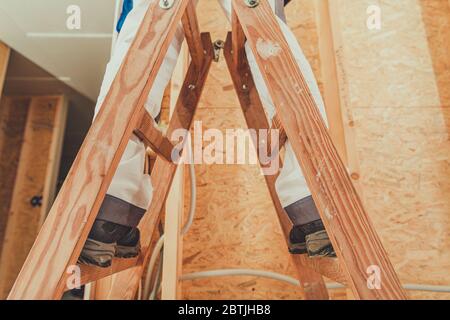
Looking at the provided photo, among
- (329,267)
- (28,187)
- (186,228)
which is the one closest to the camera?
(329,267)

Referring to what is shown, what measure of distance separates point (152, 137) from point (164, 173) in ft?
0.57

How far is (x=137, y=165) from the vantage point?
550mm

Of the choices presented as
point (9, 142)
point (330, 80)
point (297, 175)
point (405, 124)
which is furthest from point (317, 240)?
point (9, 142)

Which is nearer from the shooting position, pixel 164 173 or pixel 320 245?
pixel 320 245

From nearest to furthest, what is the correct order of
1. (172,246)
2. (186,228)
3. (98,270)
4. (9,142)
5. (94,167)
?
(94,167), (98,270), (172,246), (186,228), (9,142)

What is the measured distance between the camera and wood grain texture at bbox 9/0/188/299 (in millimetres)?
358

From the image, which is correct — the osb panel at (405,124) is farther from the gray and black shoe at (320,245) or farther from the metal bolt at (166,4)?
the metal bolt at (166,4)

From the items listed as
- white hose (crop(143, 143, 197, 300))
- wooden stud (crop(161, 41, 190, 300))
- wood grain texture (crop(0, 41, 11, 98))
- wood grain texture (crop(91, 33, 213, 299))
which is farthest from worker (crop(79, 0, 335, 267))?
wood grain texture (crop(0, 41, 11, 98))

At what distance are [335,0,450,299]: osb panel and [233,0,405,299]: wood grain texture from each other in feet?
2.24

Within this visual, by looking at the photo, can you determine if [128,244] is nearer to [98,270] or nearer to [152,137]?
[98,270]

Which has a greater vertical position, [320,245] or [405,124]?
[405,124]

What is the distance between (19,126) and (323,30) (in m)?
2.41

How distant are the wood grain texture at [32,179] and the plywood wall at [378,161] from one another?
1487 millimetres

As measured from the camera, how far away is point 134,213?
0.55m
